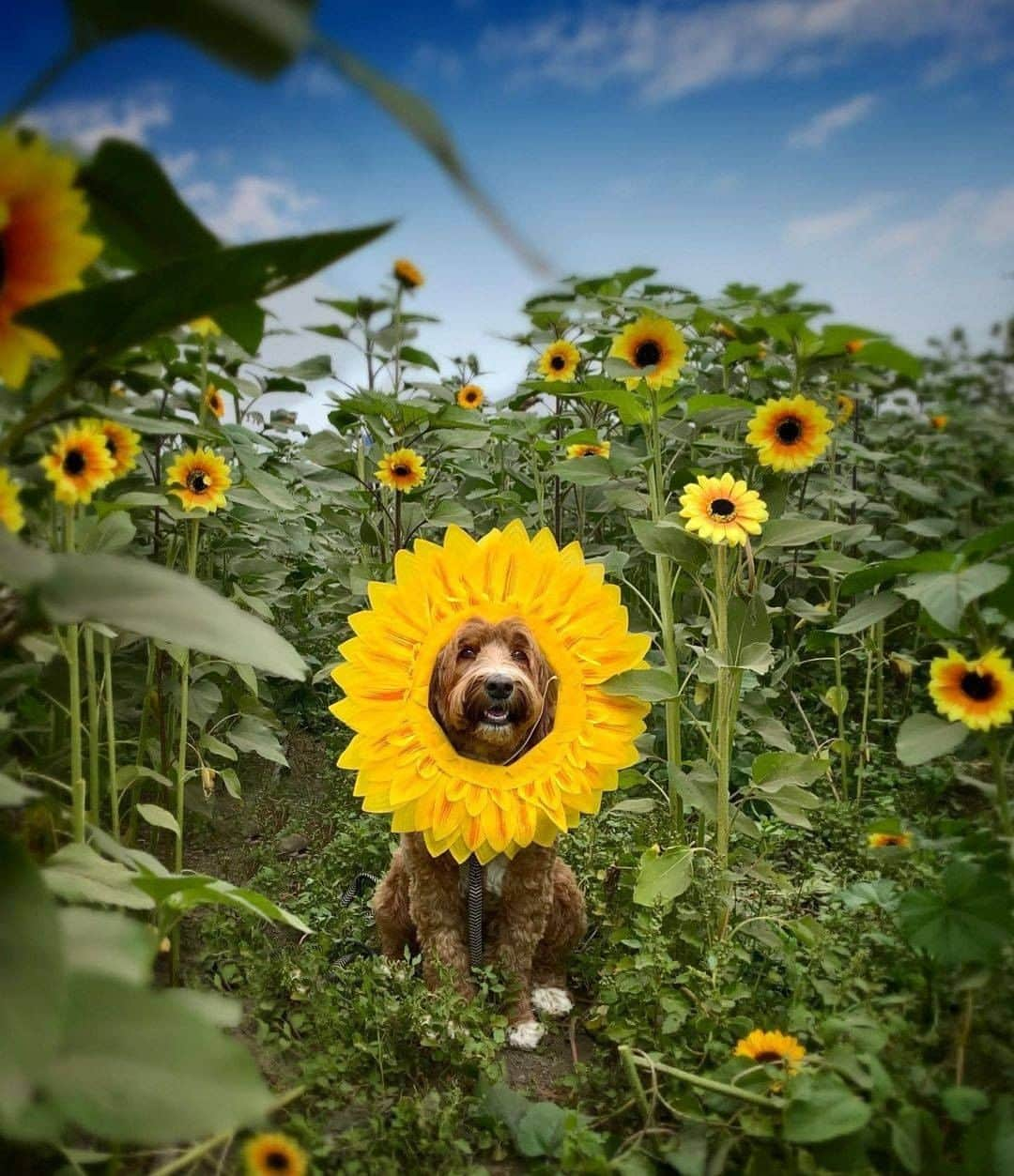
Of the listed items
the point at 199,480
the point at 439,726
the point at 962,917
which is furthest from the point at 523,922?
the point at 199,480

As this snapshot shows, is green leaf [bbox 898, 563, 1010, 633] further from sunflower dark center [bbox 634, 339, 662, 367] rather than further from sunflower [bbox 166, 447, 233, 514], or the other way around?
sunflower [bbox 166, 447, 233, 514]

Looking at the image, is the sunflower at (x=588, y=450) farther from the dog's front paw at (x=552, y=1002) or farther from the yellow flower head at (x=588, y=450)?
the dog's front paw at (x=552, y=1002)

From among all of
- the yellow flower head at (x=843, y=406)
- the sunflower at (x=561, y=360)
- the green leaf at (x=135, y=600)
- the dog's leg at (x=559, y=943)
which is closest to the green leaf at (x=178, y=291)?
the green leaf at (x=135, y=600)

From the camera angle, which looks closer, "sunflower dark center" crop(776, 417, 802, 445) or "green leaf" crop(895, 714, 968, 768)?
"green leaf" crop(895, 714, 968, 768)

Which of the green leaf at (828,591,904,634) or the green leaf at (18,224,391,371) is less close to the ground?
the green leaf at (828,591,904,634)

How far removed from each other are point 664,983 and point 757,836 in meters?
0.32

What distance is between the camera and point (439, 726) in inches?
64.2

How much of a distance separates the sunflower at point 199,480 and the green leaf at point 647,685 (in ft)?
2.58

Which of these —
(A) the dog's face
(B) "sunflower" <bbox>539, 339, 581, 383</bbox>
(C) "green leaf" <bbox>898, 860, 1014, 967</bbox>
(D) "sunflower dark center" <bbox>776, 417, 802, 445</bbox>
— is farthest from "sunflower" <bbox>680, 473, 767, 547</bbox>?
(B) "sunflower" <bbox>539, 339, 581, 383</bbox>

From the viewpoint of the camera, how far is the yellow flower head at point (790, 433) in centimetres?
164

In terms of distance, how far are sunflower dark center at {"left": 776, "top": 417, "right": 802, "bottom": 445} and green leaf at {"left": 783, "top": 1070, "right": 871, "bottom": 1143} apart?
3.29ft

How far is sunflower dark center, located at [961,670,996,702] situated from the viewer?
1194 millimetres

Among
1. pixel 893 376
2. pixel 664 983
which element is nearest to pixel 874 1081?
pixel 664 983

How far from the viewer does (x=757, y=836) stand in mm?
1707
